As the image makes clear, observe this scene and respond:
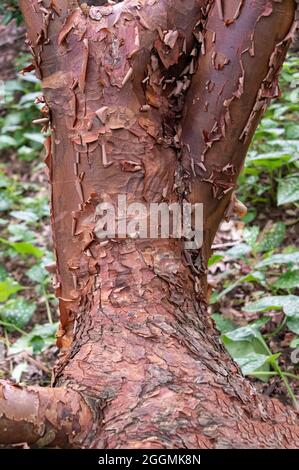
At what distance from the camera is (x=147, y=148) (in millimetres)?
1232

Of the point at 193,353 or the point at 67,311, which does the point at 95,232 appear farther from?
the point at 193,353

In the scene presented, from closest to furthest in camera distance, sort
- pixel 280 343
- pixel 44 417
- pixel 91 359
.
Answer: pixel 44 417 → pixel 91 359 → pixel 280 343

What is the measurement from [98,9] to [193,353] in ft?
2.27

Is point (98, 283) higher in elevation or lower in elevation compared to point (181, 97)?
lower

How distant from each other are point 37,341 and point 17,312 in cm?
27

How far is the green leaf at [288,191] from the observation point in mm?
2105

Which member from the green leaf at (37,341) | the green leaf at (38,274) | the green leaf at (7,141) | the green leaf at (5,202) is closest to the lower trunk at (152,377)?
the green leaf at (37,341)

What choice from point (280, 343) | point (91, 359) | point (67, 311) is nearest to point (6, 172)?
point (280, 343)

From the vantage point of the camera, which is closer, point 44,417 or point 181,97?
point 44,417

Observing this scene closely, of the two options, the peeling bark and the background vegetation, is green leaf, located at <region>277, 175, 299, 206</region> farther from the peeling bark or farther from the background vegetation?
the peeling bark

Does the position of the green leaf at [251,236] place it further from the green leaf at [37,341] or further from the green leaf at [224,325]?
the green leaf at [37,341]

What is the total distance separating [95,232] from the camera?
1216 millimetres

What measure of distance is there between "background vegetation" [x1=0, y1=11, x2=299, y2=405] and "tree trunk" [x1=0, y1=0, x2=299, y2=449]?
0.41 meters
